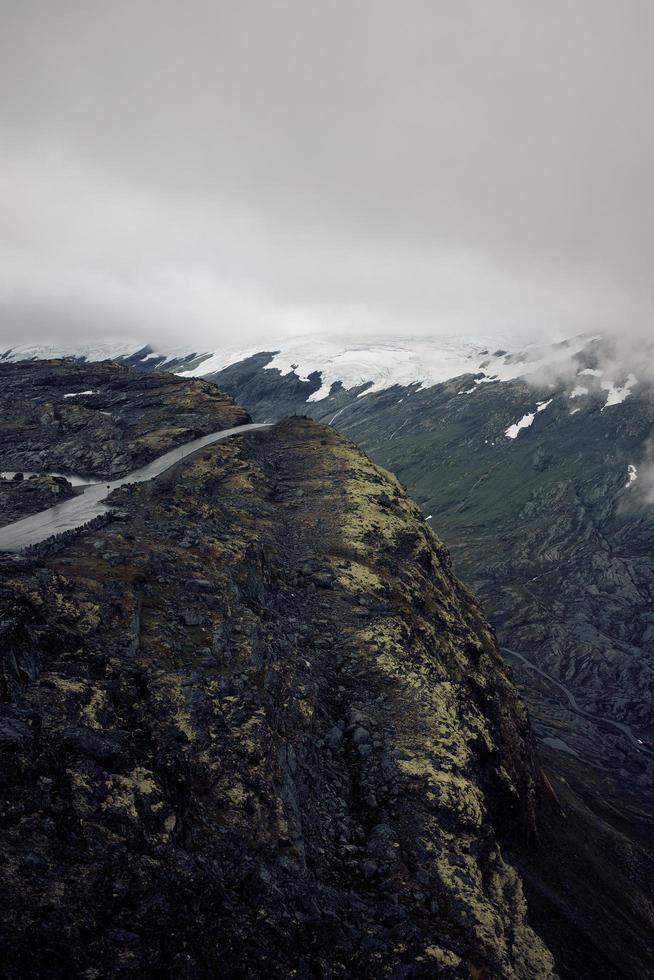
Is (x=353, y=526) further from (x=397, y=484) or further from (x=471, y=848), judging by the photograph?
(x=471, y=848)

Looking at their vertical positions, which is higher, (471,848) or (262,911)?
(262,911)

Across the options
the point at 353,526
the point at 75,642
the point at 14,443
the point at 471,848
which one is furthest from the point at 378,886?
the point at 14,443

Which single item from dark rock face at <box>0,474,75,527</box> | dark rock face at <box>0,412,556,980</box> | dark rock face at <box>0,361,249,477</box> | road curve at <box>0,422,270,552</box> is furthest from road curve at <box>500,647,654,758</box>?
dark rock face at <box>0,474,75,527</box>

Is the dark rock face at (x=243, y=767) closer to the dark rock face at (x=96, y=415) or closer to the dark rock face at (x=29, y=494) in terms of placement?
the dark rock face at (x=29, y=494)

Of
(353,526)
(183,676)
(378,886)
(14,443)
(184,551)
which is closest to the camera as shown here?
(378,886)

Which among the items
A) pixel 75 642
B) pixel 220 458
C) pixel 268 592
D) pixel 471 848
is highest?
pixel 220 458

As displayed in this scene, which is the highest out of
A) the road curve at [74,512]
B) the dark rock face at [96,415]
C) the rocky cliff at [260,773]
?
the dark rock face at [96,415]

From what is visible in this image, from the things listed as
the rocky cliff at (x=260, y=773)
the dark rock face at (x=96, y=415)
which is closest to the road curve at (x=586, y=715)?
the rocky cliff at (x=260, y=773)

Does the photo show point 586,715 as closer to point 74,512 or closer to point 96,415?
point 96,415
